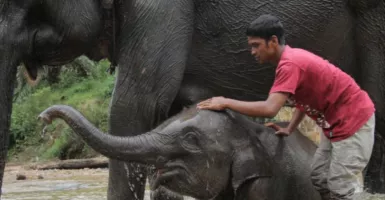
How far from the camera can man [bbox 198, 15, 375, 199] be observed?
4129mm

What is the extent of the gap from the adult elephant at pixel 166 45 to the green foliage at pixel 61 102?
41.3 feet

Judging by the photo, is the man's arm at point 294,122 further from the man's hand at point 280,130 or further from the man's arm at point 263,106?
the man's arm at point 263,106

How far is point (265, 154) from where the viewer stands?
434 cm

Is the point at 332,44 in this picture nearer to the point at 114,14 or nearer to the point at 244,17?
the point at 244,17

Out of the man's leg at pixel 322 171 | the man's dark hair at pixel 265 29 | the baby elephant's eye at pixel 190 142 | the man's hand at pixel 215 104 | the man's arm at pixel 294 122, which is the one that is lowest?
the man's leg at pixel 322 171

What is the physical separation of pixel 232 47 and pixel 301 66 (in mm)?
1220

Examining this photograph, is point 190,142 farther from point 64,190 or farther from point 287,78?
point 64,190

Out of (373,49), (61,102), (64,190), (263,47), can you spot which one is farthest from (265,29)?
(61,102)

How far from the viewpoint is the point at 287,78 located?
411 cm

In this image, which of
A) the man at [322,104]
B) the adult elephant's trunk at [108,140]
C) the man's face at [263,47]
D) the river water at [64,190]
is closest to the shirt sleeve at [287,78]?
the man at [322,104]

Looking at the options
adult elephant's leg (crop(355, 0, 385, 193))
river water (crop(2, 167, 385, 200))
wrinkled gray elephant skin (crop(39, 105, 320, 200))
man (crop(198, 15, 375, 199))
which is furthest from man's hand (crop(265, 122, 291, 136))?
river water (crop(2, 167, 385, 200))

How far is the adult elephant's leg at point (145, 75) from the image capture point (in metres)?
4.96

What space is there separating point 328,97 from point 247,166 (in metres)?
0.54

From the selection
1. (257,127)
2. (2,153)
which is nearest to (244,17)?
(257,127)
